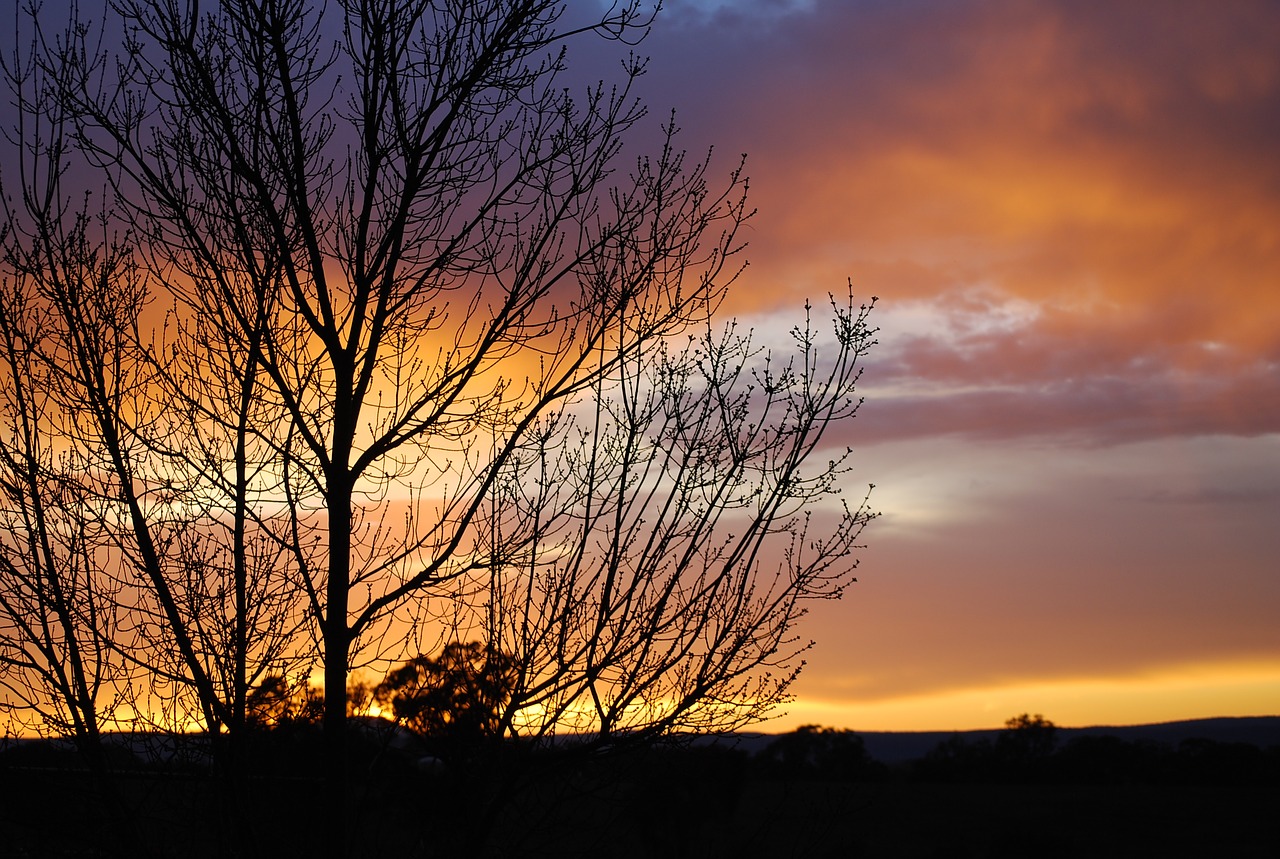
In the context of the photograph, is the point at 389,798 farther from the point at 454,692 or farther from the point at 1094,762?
the point at 1094,762

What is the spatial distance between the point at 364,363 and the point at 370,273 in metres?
0.49

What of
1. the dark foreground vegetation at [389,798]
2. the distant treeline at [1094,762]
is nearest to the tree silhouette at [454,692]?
the dark foreground vegetation at [389,798]

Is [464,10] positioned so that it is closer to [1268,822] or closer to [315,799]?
[315,799]

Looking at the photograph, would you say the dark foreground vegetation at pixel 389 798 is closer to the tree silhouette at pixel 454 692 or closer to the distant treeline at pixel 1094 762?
the tree silhouette at pixel 454 692

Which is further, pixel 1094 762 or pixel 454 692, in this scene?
pixel 1094 762

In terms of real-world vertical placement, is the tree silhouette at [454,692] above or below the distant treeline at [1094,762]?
above

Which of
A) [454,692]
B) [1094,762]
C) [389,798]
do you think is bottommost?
[1094,762]

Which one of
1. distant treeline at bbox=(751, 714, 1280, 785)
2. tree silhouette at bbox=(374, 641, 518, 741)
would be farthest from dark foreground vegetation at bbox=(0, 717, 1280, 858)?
distant treeline at bbox=(751, 714, 1280, 785)

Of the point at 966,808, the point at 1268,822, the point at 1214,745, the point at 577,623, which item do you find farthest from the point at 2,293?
the point at 1214,745

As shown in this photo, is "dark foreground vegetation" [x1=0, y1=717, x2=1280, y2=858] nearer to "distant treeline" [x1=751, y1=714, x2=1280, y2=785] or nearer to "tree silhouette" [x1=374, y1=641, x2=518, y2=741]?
"tree silhouette" [x1=374, y1=641, x2=518, y2=741]

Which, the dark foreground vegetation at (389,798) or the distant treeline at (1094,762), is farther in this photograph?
the distant treeline at (1094,762)

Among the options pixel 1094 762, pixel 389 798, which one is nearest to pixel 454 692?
pixel 389 798

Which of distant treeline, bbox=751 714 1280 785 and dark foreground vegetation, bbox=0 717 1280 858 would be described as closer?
dark foreground vegetation, bbox=0 717 1280 858

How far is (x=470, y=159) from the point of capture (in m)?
6.09
